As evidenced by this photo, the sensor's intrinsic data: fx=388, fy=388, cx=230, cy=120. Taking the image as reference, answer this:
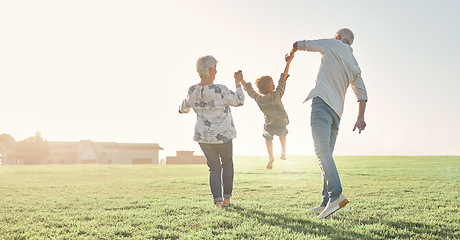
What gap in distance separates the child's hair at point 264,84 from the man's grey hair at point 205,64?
1.00 metres

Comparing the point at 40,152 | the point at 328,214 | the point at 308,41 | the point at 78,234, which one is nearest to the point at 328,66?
the point at 308,41

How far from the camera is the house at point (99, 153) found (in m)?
69.1

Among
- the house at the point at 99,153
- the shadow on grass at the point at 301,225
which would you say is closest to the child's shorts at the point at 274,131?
the shadow on grass at the point at 301,225

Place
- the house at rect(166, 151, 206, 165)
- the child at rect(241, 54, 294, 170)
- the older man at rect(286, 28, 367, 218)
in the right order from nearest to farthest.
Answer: the older man at rect(286, 28, 367, 218) → the child at rect(241, 54, 294, 170) → the house at rect(166, 151, 206, 165)

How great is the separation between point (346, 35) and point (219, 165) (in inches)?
115

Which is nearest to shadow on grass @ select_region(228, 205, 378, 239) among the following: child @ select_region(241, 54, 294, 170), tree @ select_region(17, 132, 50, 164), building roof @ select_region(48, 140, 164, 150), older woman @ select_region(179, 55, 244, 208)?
older woman @ select_region(179, 55, 244, 208)

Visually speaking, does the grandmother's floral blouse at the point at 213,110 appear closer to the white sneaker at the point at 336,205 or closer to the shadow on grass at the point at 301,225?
the shadow on grass at the point at 301,225

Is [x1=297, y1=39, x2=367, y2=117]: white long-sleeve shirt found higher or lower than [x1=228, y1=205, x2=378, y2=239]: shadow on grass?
higher

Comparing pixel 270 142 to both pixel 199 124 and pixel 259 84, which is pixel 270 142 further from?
pixel 199 124

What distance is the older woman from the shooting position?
6203 millimetres

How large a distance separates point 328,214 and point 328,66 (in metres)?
2.08

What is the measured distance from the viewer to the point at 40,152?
68938 mm

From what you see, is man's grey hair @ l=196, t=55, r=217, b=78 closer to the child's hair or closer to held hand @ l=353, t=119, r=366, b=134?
the child's hair

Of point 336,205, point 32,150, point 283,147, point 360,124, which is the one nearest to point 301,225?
point 336,205
